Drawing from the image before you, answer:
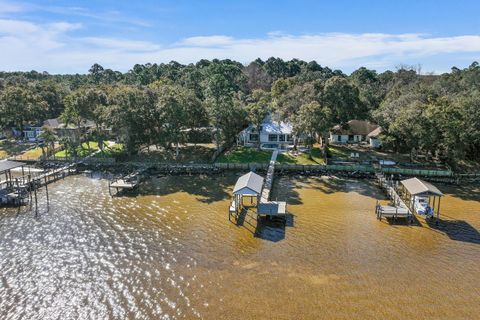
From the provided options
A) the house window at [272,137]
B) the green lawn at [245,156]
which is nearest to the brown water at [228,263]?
the green lawn at [245,156]

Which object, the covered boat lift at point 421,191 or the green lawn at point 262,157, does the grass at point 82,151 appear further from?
the covered boat lift at point 421,191

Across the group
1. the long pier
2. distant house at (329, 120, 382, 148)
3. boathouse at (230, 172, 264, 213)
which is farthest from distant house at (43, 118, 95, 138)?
the long pier

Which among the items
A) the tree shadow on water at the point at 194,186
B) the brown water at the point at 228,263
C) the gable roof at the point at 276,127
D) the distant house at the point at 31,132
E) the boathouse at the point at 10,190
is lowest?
the brown water at the point at 228,263

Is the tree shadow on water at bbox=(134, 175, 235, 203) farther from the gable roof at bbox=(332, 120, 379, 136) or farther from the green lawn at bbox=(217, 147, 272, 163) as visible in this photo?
the gable roof at bbox=(332, 120, 379, 136)

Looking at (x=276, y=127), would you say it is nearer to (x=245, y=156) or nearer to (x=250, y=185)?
(x=245, y=156)

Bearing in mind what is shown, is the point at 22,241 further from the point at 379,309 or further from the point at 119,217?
the point at 379,309

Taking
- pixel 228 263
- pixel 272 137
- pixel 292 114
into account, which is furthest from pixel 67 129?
pixel 228 263

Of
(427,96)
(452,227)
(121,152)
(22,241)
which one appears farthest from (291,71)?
(22,241)
